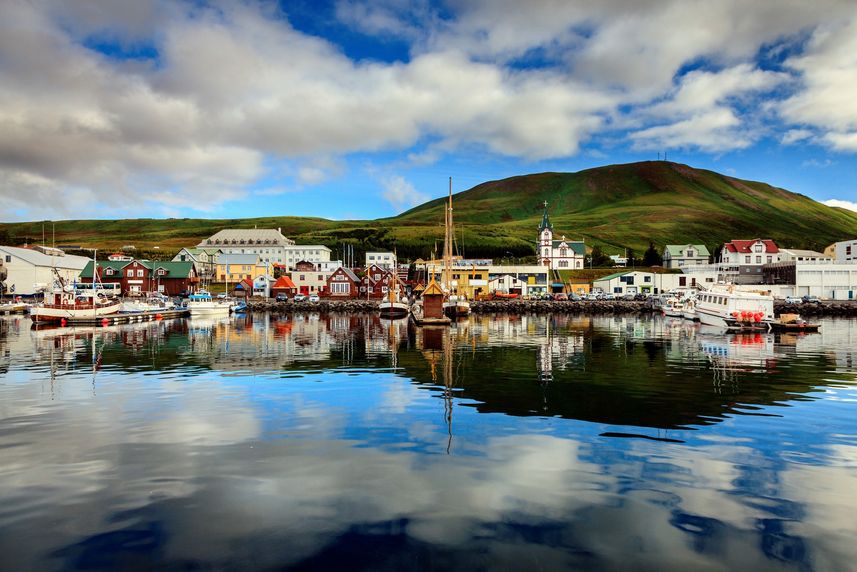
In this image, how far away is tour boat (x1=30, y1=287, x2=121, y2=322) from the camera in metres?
64.8

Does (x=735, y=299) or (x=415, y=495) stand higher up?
(x=735, y=299)

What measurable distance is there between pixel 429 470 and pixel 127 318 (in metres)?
72.4

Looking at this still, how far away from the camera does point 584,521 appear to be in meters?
10.1

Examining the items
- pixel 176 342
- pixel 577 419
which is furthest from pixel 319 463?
pixel 176 342

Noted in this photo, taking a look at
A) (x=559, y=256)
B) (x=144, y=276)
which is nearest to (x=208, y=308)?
(x=144, y=276)

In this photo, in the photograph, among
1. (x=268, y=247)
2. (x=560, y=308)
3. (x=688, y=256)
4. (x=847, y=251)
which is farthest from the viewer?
(x=268, y=247)

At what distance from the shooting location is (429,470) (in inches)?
505

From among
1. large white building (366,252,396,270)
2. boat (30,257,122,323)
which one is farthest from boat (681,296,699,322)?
large white building (366,252,396,270)

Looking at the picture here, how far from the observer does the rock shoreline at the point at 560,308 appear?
3407 inches

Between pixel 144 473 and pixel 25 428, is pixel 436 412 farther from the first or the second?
pixel 25 428

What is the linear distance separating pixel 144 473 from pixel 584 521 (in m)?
9.63

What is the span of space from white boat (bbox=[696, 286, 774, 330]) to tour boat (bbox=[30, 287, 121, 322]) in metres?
71.3

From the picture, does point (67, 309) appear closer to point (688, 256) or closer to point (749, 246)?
point (749, 246)

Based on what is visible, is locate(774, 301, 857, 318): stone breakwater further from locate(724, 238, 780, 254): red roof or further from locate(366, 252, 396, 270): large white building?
locate(366, 252, 396, 270): large white building
